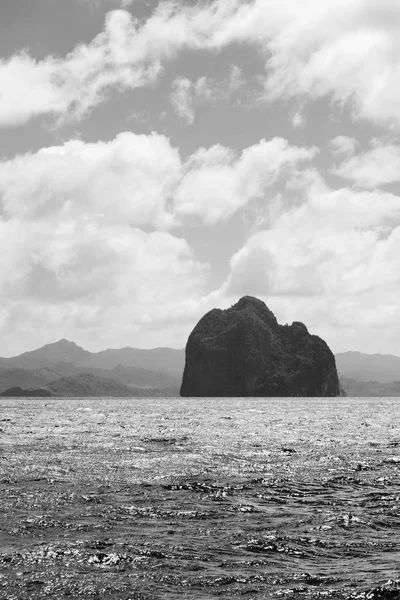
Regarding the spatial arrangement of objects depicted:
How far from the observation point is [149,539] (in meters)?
15.1

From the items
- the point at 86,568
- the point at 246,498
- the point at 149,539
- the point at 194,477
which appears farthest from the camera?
the point at 194,477

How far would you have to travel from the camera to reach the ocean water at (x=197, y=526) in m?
11.8

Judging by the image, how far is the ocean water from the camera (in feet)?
38.6

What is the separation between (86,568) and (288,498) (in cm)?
1033

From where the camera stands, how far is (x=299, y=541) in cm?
1521

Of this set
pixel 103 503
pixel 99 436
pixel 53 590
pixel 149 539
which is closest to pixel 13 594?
pixel 53 590

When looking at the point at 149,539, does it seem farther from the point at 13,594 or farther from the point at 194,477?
the point at 194,477

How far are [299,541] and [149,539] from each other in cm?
397

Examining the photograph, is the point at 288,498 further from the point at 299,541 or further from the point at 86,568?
the point at 86,568

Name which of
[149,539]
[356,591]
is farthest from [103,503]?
[356,591]

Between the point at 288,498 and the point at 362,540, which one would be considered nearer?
the point at 362,540

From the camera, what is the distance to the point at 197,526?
1677 centimetres

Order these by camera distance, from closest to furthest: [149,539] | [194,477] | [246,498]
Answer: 1. [149,539]
2. [246,498]
3. [194,477]

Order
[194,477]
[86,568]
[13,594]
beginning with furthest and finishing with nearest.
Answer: [194,477] → [86,568] → [13,594]
